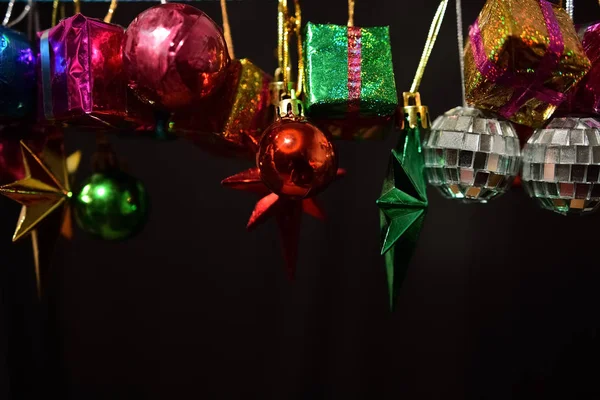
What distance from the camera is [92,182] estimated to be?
593mm

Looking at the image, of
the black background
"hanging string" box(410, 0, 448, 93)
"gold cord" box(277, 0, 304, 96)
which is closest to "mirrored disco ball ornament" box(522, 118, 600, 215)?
"hanging string" box(410, 0, 448, 93)

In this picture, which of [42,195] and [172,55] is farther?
[42,195]

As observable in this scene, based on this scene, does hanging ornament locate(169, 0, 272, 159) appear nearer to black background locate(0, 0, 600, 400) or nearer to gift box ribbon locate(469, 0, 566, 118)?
gift box ribbon locate(469, 0, 566, 118)

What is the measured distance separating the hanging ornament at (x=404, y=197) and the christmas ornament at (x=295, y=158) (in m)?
0.07

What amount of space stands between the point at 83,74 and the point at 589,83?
436 mm

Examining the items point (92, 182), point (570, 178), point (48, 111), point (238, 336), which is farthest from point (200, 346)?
point (570, 178)

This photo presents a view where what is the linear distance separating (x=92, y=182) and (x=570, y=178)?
1.51ft

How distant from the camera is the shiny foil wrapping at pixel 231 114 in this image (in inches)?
20.2

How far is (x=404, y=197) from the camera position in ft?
1.67

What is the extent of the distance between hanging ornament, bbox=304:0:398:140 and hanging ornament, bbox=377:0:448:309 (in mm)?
33

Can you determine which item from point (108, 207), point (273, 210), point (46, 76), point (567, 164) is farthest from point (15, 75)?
point (567, 164)

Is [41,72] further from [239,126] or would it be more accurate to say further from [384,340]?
[384,340]

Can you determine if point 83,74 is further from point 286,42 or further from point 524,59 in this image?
point 524,59

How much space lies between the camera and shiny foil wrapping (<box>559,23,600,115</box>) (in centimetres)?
50
